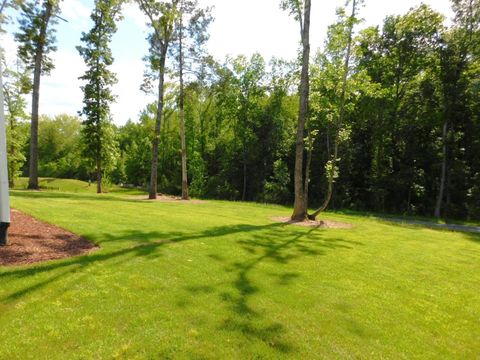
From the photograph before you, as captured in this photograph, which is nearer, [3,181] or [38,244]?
[3,181]

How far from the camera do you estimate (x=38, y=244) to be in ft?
22.5

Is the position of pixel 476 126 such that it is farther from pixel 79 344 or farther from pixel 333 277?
pixel 79 344

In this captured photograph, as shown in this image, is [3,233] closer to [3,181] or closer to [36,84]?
[3,181]

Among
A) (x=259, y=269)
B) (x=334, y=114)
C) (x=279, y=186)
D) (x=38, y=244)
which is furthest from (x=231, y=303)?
(x=279, y=186)

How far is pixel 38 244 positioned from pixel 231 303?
4.46 meters

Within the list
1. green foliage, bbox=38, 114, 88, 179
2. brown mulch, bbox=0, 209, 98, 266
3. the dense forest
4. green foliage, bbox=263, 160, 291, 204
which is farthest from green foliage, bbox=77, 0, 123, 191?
green foliage, bbox=38, 114, 88, 179

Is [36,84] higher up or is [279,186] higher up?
[36,84]

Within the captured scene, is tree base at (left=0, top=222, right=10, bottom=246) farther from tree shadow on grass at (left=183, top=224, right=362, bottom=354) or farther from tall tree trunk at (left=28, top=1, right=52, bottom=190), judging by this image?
tall tree trunk at (left=28, top=1, right=52, bottom=190)

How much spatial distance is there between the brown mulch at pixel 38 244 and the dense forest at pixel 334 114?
1051cm

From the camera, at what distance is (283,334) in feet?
13.6

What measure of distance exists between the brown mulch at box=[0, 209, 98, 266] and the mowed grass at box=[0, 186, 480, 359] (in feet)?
1.18

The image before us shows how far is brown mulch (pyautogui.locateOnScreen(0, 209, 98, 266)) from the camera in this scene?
6.00 meters

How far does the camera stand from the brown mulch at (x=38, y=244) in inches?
236

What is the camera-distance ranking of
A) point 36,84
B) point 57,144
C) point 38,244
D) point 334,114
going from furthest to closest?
point 57,144
point 36,84
point 334,114
point 38,244
